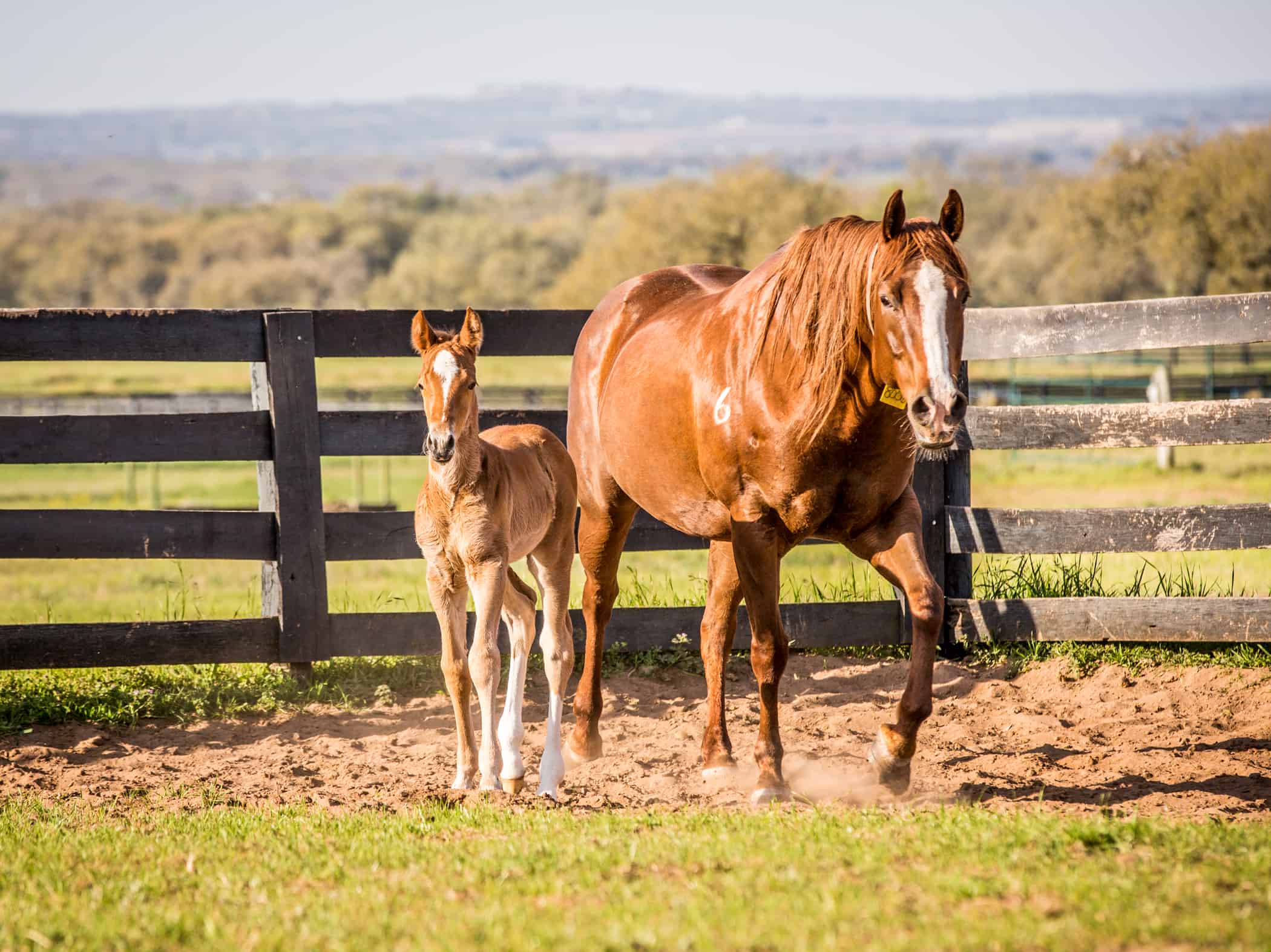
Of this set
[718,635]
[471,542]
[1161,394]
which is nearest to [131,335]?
[471,542]

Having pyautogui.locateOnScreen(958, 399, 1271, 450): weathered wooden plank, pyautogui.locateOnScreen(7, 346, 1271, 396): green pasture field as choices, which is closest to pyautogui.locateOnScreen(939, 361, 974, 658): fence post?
pyautogui.locateOnScreen(958, 399, 1271, 450): weathered wooden plank

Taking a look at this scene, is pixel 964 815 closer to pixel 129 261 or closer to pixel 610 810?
pixel 610 810

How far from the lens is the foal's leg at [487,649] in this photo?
16.9ft

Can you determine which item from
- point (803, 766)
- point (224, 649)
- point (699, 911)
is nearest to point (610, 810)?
point (803, 766)

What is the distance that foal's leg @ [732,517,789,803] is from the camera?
17.1ft

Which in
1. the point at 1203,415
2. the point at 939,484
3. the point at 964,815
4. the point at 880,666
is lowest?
the point at 880,666

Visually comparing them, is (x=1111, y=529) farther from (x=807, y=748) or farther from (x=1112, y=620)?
(x=807, y=748)

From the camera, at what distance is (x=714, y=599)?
234 inches

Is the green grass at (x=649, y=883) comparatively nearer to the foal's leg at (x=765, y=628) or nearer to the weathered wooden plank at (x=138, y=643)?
the foal's leg at (x=765, y=628)

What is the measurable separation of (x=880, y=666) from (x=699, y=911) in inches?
169

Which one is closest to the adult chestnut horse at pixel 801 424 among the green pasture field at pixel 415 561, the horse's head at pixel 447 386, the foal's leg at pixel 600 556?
the foal's leg at pixel 600 556

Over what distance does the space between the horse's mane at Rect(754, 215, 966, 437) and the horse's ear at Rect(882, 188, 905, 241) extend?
27 millimetres

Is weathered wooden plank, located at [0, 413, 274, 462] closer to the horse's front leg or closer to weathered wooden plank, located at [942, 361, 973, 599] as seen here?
the horse's front leg

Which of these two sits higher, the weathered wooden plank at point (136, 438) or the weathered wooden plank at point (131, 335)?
the weathered wooden plank at point (131, 335)
